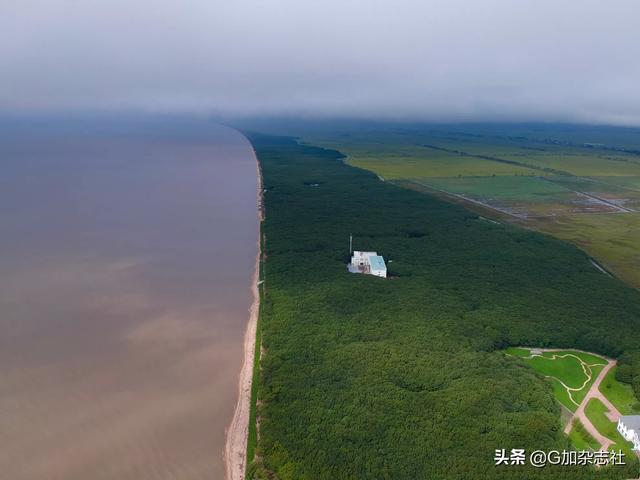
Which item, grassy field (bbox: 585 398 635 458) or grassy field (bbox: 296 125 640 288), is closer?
grassy field (bbox: 585 398 635 458)

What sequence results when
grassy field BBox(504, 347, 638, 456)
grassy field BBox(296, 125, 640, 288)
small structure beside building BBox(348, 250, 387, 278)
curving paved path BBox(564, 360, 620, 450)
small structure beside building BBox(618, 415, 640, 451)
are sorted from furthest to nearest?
1. grassy field BBox(296, 125, 640, 288)
2. small structure beside building BBox(348, 250, 387, 278)
3. grassy field BBox(504, 347, 638, 456)
4. curving paved path BBox(564, 360, 620, 450)
5. small structure beside building BBox(618, 415, 640, 451)

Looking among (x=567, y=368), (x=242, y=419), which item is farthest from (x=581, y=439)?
(x=242, y=419)

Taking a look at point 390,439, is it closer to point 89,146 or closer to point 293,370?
point 293,370

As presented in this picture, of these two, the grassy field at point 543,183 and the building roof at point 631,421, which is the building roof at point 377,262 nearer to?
the building roof at point 631,421

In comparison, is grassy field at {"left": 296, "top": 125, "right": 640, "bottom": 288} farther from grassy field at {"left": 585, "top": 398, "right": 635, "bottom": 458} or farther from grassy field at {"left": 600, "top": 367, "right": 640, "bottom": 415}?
grassy field at {"left": 585, "top": 398, "right": 635, "bottom": 458}

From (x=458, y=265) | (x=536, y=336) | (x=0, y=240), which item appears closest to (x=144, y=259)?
(x=0, y=240)

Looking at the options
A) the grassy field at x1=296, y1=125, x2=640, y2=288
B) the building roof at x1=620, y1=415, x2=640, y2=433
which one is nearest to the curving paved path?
the building roof at x1=620, y1=415, x2=640, y2=433
